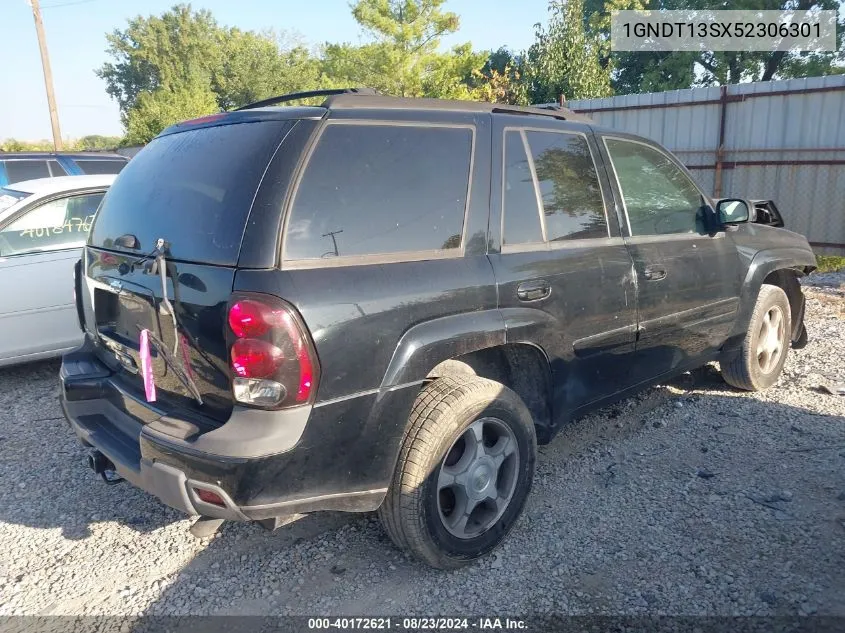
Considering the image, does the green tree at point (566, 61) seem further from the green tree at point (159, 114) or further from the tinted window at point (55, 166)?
the green tree at point (159, 114)

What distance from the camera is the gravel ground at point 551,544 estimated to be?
2.73 meters

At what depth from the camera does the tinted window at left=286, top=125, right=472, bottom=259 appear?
2.43 metres

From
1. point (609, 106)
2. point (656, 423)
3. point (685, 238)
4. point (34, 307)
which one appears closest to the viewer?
point (685, 238)

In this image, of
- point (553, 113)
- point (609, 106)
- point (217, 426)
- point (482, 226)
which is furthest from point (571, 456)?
point (609, 106)

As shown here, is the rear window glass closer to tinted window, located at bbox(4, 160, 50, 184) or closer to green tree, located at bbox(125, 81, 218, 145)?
tinted window, located at bbox(4, 160, 50, 184)

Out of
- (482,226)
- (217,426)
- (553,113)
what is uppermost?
(553,113)

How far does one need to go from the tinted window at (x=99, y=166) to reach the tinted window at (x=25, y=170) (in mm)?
478

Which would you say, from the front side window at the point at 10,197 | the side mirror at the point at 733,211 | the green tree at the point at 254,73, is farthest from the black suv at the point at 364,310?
the green tree at the point at 254,73

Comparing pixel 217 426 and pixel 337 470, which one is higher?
pixel 217 426

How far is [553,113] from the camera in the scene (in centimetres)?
360

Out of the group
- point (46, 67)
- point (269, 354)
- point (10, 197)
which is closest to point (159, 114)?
point (46, 67)

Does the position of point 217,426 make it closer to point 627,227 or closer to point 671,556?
point 671,556

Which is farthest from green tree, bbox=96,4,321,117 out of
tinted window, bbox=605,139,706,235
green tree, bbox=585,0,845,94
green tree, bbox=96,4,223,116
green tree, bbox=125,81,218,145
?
tinted window, bbox=605,139,706,235

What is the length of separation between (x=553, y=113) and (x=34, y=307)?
13.8 feet
